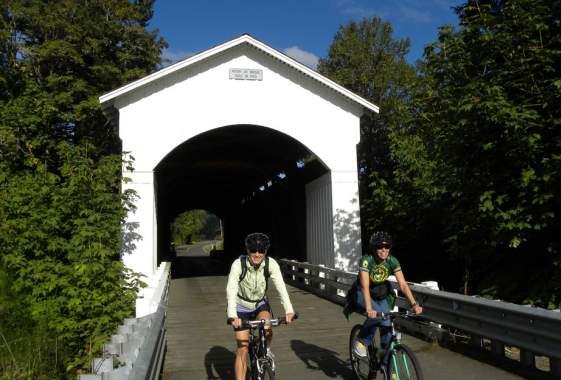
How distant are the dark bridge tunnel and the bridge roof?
2055 mm

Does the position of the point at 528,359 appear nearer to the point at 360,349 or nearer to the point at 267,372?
the point at 360,349

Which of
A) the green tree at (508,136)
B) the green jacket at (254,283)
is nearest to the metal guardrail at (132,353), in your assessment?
the green jacket at (254,283)

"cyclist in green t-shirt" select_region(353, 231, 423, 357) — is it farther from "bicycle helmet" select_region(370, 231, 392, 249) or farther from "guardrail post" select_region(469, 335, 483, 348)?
"guardrail post" select_region(469, 335, 483, 348)

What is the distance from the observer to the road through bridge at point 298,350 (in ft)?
22.1

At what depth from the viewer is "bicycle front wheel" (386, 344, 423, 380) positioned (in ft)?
16.0

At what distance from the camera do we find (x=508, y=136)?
947cm

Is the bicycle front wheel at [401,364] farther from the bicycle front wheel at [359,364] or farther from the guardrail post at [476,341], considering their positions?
the guardrail post at [476,341]

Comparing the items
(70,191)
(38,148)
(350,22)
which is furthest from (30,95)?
(350,22)

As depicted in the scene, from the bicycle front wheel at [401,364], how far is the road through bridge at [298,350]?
149cm

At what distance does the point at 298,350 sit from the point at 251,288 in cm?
316

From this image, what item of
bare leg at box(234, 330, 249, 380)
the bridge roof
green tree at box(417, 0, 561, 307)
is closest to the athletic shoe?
bare leg at box(234, 330, 249, 380)

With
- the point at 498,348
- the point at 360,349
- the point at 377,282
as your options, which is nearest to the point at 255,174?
the point at 498,348

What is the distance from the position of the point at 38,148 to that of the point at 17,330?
29.9 feet

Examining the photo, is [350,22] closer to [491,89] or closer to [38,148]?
[38,148]
